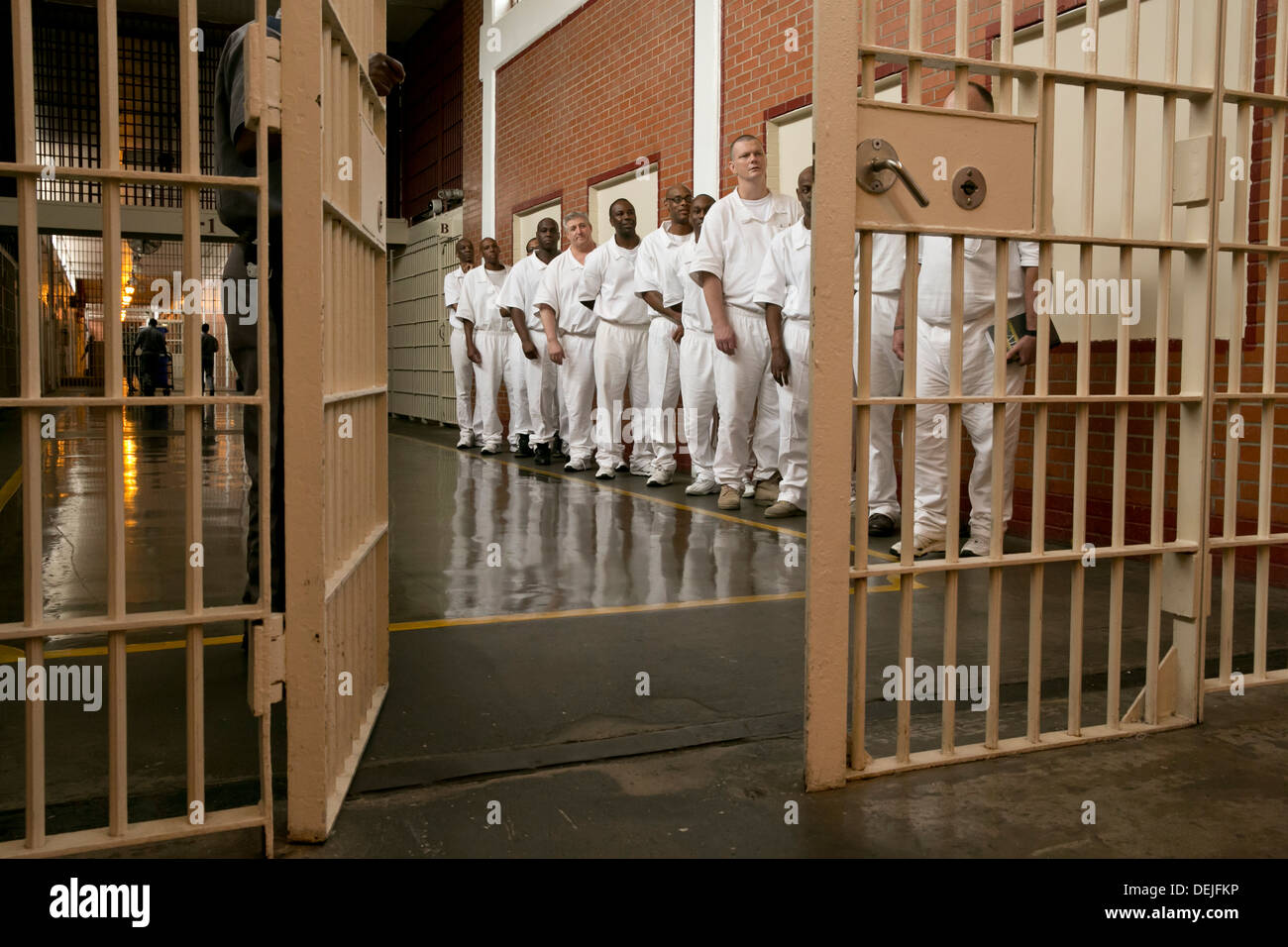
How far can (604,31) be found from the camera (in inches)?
430

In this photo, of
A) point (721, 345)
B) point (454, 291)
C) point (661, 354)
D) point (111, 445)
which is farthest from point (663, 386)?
point (111, 445)

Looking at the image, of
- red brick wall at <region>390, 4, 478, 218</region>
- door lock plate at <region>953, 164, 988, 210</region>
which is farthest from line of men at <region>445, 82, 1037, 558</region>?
red brick wall at <region>390, 4, 478, 218</region>

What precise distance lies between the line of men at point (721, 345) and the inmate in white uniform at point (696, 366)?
0.02 m

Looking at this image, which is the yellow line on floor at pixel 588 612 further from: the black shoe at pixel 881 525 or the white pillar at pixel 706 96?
the white pillar at pixel 706 96

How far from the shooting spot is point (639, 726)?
299 centimetres

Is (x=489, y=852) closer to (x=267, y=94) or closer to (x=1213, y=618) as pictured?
(x=267, y=94)

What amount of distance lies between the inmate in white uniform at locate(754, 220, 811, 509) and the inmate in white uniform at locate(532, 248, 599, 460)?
3224 millimetres

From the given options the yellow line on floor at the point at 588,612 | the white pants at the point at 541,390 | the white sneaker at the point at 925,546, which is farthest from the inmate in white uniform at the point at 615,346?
the yellow line on floor at the point at 588,612

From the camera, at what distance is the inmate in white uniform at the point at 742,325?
732 centimetres

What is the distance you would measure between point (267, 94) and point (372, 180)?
33.2 inches

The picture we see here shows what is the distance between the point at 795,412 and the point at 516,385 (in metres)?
5.26

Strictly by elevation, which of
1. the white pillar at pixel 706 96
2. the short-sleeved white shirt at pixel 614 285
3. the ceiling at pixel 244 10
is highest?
the ceiling at pixel 244 10

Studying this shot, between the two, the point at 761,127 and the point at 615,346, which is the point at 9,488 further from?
the point at 761,127
